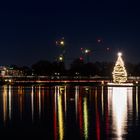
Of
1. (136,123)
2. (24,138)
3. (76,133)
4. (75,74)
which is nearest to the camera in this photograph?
(24,138)

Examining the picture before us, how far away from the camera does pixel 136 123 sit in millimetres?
24125

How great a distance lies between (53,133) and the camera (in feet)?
67.4

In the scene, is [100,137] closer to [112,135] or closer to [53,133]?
[112,135]

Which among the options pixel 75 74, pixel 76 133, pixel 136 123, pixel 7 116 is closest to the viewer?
pixel 76 133

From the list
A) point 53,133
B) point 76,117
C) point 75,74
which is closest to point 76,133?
point 53,133

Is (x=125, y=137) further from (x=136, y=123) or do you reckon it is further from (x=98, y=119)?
(x=98, y=119)

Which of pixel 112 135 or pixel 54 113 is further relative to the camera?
pixel 54 113

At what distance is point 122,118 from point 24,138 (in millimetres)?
8528

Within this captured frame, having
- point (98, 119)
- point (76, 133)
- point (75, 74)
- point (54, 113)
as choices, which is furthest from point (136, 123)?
point (75, 74)

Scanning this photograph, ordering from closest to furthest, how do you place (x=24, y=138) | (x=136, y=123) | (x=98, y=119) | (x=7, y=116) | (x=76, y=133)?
1. (x=24, y=138)
2. (x=76, y=133)
3. (x=136, y=123)
4. (x=98, y=119)
5. (x=7, y=116)

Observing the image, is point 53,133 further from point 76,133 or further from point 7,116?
point 7,116

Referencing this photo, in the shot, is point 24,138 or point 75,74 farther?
point 75,74

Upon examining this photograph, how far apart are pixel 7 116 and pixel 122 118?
220 inches

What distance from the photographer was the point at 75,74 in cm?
19850
